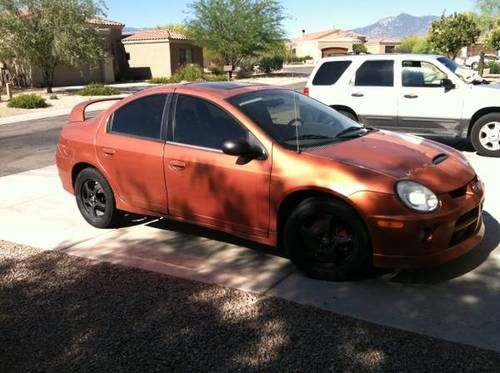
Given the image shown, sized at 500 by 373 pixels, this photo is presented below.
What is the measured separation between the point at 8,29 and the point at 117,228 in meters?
24.5

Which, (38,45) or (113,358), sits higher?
(38,45)

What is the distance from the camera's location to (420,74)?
9203mm

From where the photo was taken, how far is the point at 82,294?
4.22 metres

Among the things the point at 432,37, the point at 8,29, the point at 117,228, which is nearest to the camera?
the point at 117,228

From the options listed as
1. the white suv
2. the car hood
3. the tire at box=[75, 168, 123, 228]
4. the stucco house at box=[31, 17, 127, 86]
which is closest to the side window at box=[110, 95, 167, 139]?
the tire at box=[75, 168, 123, 228]

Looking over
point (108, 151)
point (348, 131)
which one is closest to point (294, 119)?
point (348, 131)

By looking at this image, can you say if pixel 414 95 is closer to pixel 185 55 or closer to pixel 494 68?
pixel 494 68

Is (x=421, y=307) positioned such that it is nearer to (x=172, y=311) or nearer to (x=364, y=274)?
(x=364, y=274)

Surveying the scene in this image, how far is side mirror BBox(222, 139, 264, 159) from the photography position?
4289mm

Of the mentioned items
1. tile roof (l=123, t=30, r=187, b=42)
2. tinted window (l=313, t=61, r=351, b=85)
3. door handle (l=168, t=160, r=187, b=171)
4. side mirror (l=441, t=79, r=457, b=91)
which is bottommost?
door handle (l=168, t=160, r=187, b=171)

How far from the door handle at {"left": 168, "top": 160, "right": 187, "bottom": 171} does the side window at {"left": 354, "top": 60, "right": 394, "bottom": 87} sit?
18.8 feet

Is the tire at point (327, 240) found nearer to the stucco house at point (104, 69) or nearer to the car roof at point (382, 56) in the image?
the car roof at point (382, 56)

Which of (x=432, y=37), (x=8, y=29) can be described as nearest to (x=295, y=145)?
(x=8, y=29)

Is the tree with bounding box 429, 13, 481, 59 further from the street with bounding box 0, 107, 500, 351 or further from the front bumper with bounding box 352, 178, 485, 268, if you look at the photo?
the front bumper with bounding box 352, 178, 485, 268
